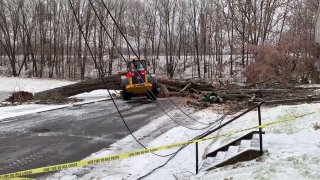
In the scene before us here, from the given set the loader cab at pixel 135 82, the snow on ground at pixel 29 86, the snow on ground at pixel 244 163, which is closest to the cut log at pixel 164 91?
the loader cab at pixel 135 82

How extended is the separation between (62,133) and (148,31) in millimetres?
62389

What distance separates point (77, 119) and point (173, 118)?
3967 millimetres

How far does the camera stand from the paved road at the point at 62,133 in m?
10.2

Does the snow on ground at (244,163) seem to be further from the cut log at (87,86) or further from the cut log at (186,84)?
the cut log at (87,86)

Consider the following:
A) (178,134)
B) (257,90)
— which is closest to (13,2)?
(257,90)

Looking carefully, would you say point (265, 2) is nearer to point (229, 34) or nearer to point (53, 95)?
point (229, 34)

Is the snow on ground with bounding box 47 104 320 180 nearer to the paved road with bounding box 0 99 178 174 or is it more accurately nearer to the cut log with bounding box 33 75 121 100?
the paved road with bounding box 0 99 178 174

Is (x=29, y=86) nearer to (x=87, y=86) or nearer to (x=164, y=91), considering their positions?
(x=87, y=86)

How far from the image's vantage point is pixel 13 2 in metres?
69.3

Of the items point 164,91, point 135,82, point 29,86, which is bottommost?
point 29,86

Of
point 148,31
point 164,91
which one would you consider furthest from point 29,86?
point 148,31

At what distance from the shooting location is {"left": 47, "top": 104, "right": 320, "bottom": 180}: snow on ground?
662cm

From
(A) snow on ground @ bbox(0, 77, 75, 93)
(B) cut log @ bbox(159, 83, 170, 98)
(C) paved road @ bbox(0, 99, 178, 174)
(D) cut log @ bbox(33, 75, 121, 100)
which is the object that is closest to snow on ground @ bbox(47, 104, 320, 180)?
(C) paved road @ bbox(0, 99, 178, 174)

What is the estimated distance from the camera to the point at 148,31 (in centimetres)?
7469
